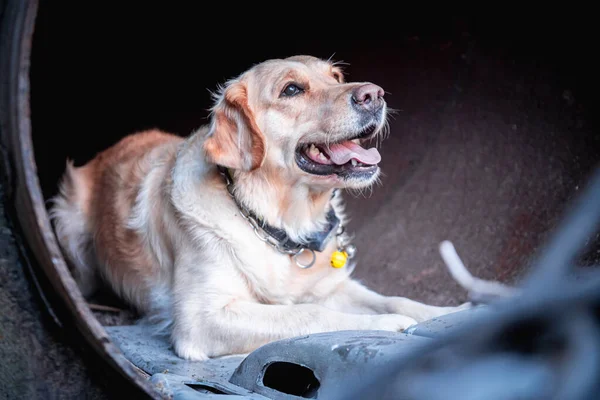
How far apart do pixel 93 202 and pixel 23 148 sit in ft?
8.07

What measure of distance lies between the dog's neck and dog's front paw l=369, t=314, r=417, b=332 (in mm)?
589

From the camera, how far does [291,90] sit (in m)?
3.03

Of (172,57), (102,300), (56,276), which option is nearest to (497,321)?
(56,276)

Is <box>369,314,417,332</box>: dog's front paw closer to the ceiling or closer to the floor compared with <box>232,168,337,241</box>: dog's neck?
closer to the floor

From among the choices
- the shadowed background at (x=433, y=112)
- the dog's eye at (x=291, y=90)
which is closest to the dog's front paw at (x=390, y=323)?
the dog's eye at (x=291, y=90)

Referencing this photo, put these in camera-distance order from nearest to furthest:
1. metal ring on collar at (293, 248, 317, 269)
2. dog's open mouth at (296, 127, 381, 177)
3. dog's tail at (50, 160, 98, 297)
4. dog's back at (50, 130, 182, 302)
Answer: dog's open mouth at (296, 127, 381, 177), metal ring on collar at (293, 248, 317, 269), dog's back at (50, 130, 182, 302), dog's tail at (50, 160, 98, 297)

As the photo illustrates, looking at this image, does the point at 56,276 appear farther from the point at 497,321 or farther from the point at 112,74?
the point at 112,74

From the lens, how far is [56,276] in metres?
1.62

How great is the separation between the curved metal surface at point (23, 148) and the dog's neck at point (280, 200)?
141 centimetres

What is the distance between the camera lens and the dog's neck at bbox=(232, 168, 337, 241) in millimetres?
3000

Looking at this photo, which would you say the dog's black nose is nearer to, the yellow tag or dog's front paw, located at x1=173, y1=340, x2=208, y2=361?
the yellow tag

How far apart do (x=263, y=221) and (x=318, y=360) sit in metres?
1.19

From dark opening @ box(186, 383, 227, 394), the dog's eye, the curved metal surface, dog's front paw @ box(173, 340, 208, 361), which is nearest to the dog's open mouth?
the dog's eye

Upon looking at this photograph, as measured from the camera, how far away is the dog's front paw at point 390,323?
265cm
